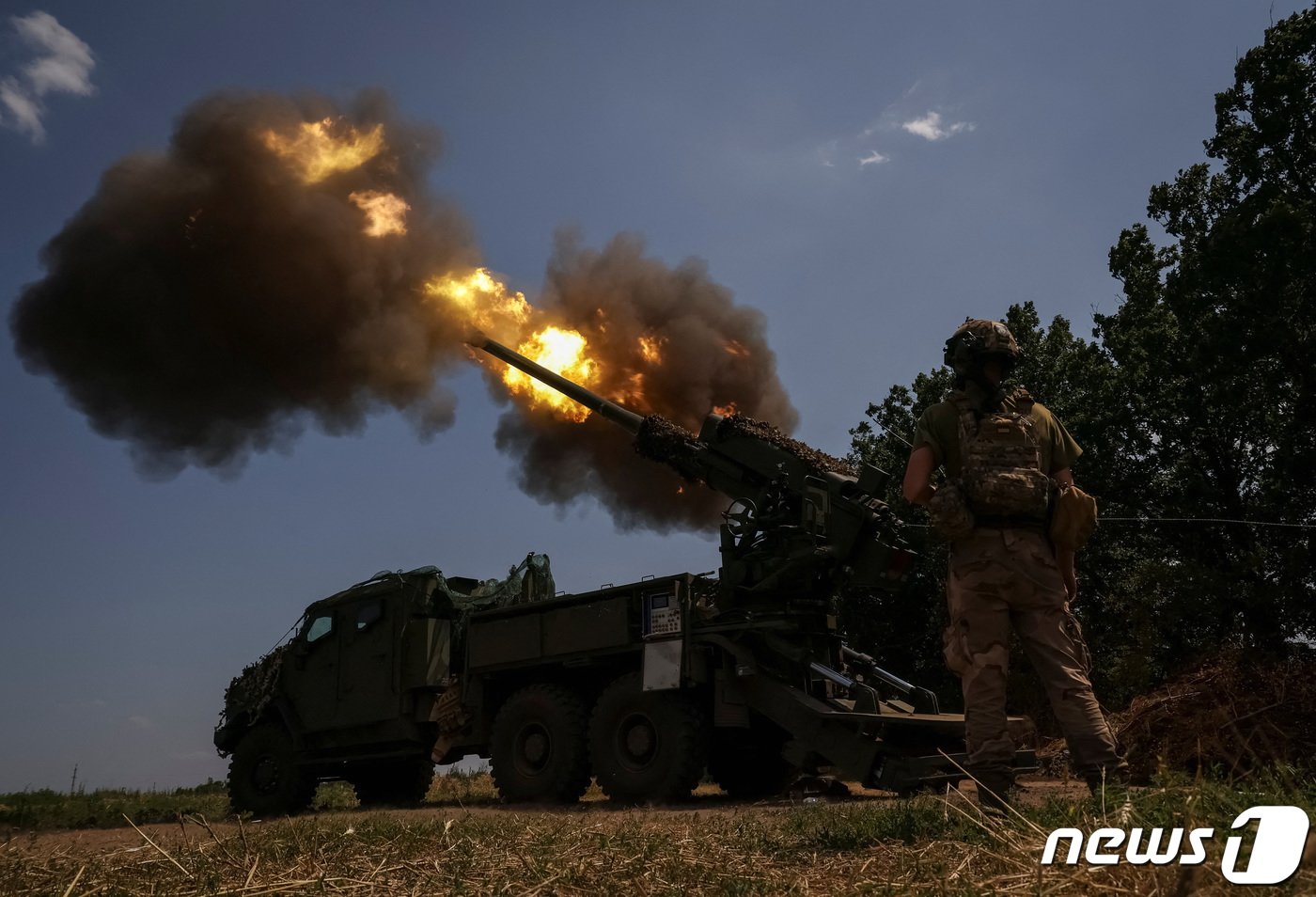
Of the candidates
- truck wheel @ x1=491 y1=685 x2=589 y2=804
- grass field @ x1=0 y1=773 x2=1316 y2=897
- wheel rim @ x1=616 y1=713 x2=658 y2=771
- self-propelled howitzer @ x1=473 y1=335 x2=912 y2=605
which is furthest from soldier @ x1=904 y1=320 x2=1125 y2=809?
truck wheel @ x1=491 y1=685 x2=589 y2=804

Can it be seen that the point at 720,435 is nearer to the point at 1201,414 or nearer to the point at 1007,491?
the point at 1007,491

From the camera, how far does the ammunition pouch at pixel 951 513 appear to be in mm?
5230

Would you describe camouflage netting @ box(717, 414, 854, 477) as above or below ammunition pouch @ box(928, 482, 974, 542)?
above

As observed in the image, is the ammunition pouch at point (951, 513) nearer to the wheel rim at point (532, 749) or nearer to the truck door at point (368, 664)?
the wheel rim at point (532, 749)

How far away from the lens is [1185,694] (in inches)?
342

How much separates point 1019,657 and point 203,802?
13.5 meters

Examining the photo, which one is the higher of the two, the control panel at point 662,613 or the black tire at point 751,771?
the control panel at point 662,613

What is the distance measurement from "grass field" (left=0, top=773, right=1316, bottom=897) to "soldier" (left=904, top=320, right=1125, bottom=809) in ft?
1.75

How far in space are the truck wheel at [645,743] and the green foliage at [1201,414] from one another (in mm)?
10009

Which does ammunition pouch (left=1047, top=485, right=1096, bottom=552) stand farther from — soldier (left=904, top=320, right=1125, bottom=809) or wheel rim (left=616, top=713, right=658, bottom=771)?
wheel rim (left=616, top=713, right=658, bottom=771)

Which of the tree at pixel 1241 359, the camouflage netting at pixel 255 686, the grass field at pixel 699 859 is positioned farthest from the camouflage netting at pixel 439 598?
the tree at pixel 1241 359

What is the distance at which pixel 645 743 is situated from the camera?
1039 cm

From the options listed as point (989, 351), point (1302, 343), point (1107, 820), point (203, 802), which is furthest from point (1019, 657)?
point (1107, 820)

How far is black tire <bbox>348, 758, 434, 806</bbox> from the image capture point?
13.6 m
